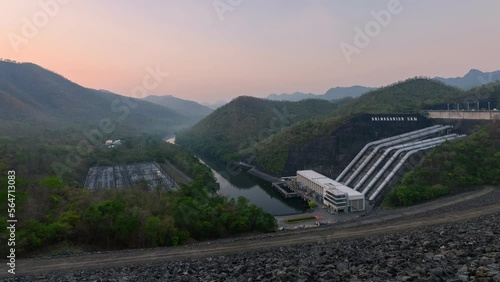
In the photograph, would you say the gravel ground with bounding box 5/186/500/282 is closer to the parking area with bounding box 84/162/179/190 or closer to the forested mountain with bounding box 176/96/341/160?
the parking area with bounding box 84/162/179/190

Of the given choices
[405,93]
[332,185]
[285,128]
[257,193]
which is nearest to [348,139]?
[332,185]

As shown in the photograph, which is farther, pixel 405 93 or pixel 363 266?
pixel 405 93

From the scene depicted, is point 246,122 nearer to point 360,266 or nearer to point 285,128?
point 285,128

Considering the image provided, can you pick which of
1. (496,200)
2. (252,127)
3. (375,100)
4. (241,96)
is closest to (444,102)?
(375,100)

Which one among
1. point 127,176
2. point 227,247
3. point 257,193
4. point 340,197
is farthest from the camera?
point 257,193

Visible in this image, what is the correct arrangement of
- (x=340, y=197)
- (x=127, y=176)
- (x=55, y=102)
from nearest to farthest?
(x=340, y=197), (x=127, y=176), (x=55, y=102)
